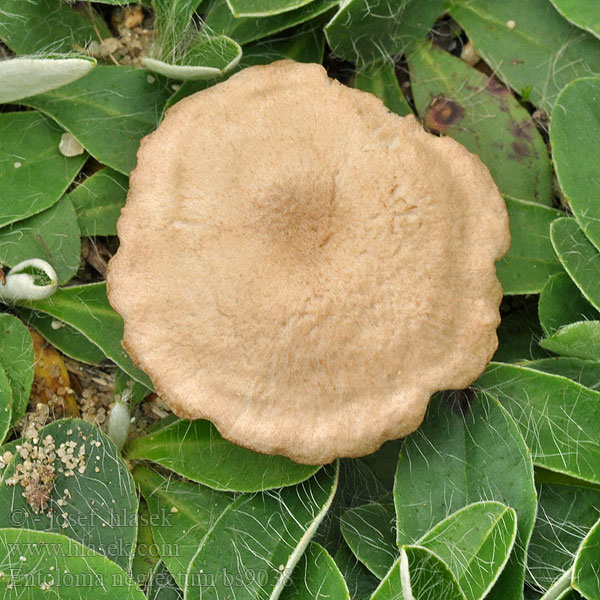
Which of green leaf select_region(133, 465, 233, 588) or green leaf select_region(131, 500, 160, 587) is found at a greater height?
green leaf select_region(133, 465, 233, 588)

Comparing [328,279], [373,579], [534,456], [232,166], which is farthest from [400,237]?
[373,579]

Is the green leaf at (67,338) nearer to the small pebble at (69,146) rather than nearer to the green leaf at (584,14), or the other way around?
the small pebble at (69,146)

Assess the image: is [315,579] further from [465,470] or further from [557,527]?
[557,527]

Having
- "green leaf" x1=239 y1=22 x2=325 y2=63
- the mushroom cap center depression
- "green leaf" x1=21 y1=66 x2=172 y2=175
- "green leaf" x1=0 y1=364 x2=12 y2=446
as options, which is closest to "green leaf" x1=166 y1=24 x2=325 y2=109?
"green leaf" x1=239 y1=22 x2=325 y2=63

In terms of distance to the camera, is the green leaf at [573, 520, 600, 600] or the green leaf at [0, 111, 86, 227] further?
the green leaf at [0, 111, 86, 227]

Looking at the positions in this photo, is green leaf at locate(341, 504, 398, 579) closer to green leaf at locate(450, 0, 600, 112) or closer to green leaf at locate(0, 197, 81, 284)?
green leaf at locate(0, 197, 81, 284)

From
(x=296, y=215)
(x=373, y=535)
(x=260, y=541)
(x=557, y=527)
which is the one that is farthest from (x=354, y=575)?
(x=296, y=215)

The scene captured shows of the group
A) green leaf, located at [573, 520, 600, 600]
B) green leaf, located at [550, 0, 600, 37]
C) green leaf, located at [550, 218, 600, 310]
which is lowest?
green leaf, located at [573, 520, 600, 600]

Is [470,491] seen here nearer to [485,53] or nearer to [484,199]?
[484,199]
